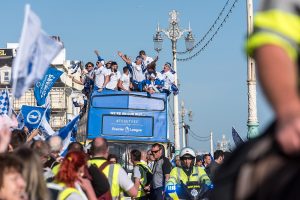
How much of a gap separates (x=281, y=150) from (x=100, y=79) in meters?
23.9

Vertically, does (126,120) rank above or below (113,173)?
above

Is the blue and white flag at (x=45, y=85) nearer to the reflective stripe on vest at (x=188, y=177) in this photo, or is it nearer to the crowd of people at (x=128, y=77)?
the crowd of people at (x=128, y=77)

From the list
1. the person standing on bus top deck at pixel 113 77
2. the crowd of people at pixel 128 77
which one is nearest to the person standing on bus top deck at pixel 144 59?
the crowd of people at pixel 128 77

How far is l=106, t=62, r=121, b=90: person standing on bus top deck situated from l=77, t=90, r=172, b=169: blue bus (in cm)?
57

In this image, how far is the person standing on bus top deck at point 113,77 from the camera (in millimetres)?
25628

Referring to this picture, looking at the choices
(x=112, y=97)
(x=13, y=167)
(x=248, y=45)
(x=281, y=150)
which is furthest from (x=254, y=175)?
(x=112, y=97)

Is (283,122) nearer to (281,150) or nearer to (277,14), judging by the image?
(281,150)

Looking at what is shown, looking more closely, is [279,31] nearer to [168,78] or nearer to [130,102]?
[130,102]

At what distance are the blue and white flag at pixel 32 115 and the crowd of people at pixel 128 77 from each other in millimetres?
5081

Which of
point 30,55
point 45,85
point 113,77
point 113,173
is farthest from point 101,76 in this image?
point 30,55

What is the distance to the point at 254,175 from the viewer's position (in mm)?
2383

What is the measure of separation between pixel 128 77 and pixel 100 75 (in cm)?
87

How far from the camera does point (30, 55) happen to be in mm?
6305

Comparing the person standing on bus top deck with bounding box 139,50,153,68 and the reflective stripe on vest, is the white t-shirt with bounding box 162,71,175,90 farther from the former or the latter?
the reflective stripe on vest
